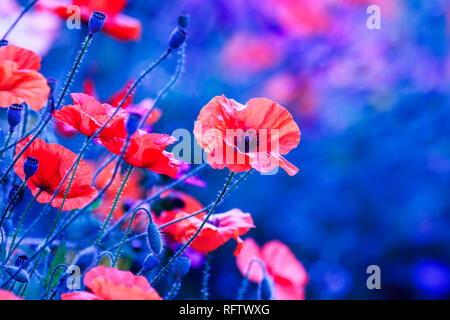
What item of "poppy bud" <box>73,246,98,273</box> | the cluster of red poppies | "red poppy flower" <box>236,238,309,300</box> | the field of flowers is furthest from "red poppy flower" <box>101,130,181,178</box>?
the field of flowers

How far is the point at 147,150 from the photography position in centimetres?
58

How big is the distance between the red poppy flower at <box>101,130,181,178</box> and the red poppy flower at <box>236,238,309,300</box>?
0.97 feet

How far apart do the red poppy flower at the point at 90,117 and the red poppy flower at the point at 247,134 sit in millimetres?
78

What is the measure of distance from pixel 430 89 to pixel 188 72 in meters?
0.77

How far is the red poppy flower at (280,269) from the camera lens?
860 mm

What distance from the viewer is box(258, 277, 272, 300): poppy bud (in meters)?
0.68

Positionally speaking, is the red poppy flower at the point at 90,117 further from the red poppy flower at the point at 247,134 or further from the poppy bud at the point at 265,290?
the poppy bud at the point at 265,290

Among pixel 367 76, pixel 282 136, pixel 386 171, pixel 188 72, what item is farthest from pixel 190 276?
pixel 282 136

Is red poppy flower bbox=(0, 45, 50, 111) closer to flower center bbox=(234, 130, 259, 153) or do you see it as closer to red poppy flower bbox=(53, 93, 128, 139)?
red poppy flower bbox=(53, 93, 128, 139)

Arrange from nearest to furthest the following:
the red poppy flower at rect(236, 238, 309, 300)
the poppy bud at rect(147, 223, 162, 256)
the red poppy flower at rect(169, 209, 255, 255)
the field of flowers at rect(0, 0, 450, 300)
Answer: the poppy bud at rect(147, 223, 162, 256), the red poppy flower at rect(169, 209, 255, 255), the red poppy flower at rect(236, 238, 309, 300), the field of flowers at rect(0, 0, 450, 300)

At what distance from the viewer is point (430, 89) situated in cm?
183

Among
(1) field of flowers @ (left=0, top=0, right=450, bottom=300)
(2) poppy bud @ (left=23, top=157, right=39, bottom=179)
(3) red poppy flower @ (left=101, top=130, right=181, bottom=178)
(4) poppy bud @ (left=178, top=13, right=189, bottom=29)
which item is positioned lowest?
(2) poppy bud @ (left=23, top=157, right=39, bottom=179)

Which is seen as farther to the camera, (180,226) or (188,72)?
(188,72)

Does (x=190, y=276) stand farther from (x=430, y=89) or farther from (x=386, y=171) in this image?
(x=430, y=89)
